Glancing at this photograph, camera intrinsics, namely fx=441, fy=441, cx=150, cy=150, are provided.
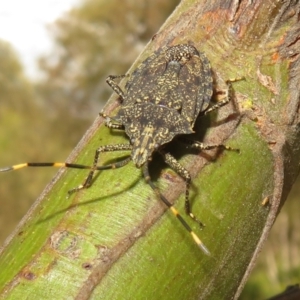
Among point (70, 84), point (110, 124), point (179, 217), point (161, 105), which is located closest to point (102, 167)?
point (110, 124)

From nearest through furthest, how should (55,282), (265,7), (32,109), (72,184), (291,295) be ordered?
(55,282), (72,184), (265,7), (291,295), (32,109)

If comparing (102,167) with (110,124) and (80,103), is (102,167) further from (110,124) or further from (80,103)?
(80,103)

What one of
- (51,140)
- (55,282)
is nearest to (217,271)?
(55,282)

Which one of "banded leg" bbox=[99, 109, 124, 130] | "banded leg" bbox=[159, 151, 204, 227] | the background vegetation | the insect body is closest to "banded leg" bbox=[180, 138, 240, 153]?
the insect body

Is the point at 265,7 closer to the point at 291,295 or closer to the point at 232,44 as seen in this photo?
the point at 232,44

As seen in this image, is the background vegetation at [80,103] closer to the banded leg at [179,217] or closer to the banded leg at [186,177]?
the banded leg at [186,177]

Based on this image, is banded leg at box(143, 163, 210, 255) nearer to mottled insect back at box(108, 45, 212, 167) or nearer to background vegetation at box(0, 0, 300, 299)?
mottled insect back at box(108, 45, 212, 167)
